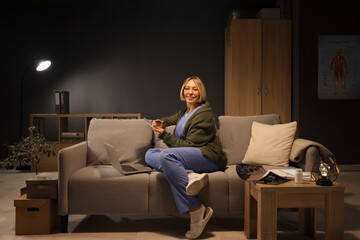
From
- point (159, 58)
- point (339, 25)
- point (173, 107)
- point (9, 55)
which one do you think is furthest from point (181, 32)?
point (9, 55)

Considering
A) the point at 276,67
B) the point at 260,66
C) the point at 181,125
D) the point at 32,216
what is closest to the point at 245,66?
the point at 260,66

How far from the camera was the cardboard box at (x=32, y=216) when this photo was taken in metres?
2.48

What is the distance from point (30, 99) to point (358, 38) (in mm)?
5197

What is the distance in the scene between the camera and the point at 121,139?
3.11 meters

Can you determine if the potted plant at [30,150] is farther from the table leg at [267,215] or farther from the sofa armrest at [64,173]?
the table leg at [267,215]

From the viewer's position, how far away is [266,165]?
9.54 feet

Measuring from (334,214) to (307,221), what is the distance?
1.36ft

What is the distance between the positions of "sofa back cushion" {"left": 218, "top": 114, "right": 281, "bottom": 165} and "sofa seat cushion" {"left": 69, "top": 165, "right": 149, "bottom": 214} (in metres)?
0.92

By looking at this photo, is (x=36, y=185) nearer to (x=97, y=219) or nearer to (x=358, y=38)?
(x=97, y=219)

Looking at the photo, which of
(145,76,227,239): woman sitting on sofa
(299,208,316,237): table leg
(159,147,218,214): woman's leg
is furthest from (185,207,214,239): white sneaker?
(299,208,316,237): table leg

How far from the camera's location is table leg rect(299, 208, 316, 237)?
245cm

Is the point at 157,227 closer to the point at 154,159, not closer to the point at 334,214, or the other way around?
the point at 154,159

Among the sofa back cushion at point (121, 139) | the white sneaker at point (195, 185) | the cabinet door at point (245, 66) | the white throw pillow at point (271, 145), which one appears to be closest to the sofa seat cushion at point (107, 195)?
the white sneaker at point (195, 185)

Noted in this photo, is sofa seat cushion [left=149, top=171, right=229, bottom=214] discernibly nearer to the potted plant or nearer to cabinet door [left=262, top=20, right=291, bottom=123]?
the potted plant
